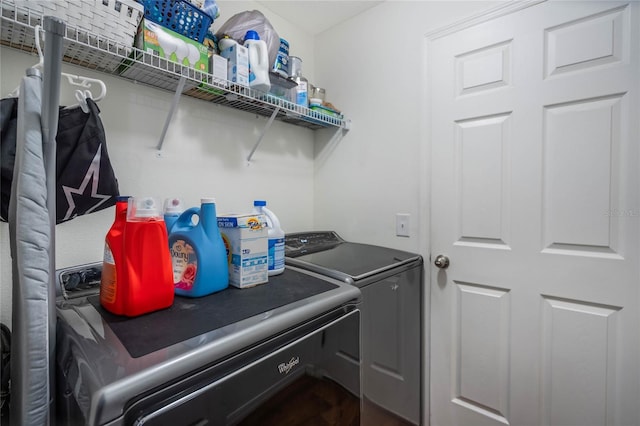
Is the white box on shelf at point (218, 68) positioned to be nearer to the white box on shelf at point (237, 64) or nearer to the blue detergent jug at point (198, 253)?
the white box on shelf at point (237, 64)

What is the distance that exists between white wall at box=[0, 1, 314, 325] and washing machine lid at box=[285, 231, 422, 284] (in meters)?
0.24

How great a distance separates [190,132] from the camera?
1.42 metres

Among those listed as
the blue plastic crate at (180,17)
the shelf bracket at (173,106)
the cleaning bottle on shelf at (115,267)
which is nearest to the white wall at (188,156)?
the shelf bracket at (173,106)

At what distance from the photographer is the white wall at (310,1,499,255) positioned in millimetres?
1618

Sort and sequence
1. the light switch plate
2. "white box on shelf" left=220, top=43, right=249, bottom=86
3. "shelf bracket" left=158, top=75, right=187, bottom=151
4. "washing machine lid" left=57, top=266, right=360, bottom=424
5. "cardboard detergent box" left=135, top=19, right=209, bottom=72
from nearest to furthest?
1. "washing machine lid" left=57, top=266, right=360, bottom=424
2. "cardboard detergent box" left=135, top=19, right=209, bottom=72
3. "shelf bracket" left=158, top=75, right=187, bottom=151
4. "white box on shelf" left=220, top=43, right=249, bottom=86
5. the light switch plate

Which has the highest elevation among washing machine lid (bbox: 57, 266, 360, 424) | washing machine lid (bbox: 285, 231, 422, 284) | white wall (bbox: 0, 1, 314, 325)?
white wall (bbox: 0, 1, 314, 325)

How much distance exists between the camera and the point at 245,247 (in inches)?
40.1

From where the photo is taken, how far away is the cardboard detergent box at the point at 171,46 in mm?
1013

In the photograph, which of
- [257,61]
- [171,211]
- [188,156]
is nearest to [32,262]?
[171,211]

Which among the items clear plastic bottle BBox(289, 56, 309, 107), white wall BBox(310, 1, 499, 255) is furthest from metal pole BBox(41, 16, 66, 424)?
white wall BBox(310, 1, 499, 255)

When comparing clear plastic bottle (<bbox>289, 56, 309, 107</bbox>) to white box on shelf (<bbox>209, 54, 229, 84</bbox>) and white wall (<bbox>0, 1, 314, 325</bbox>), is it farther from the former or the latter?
white box on shelf (<bbox>209, 54, 229, 84</bbox>)

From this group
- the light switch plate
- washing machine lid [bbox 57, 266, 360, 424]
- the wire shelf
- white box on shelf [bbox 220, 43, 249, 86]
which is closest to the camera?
washing machine lid [bbox 57, 266, 360, 424]

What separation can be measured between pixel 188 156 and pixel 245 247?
670mm

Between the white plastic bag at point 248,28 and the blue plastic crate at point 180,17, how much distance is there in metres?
0.16
